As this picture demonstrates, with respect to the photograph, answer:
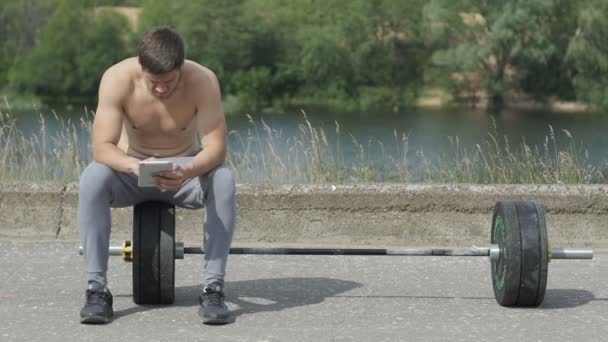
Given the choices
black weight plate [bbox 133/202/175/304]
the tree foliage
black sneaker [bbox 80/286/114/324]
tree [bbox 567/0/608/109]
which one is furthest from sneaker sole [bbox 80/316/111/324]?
tree [bbox 567/0/608/109]

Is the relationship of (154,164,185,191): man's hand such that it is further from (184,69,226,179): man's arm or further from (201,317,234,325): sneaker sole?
(201,317,234,325): sneaker sole

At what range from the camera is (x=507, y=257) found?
179 inches

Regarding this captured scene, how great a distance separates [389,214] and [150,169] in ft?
7.79

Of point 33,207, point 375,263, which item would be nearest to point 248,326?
point 375,263

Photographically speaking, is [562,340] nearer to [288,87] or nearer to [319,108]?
[319,108]

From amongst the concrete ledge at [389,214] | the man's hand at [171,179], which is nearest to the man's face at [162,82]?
the man's hand at [171,179]

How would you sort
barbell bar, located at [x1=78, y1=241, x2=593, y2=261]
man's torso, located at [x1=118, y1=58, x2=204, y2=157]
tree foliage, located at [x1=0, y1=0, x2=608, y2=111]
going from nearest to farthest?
man's torso, located at [x1=118, y1=58, x2=204, y2=157], barbell bar, located at [x1=78, y1=241, x2=593, y2=261], tree foliage, located at [x1=0, y1=0, x2=608, y2=111]

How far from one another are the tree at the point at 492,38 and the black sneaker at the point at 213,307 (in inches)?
1555

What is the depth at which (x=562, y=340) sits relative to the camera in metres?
4.13

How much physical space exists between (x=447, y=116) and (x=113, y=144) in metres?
35.6

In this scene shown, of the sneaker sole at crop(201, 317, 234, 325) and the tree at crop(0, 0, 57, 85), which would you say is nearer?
the sneaker sole at crop(201, 317, 234, 325)

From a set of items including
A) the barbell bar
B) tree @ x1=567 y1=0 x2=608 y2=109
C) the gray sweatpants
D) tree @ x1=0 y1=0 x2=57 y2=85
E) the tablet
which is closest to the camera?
the tablet

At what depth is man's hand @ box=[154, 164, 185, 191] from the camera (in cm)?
422

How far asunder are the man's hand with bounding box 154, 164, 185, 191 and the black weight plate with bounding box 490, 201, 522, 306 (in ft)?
4.54
